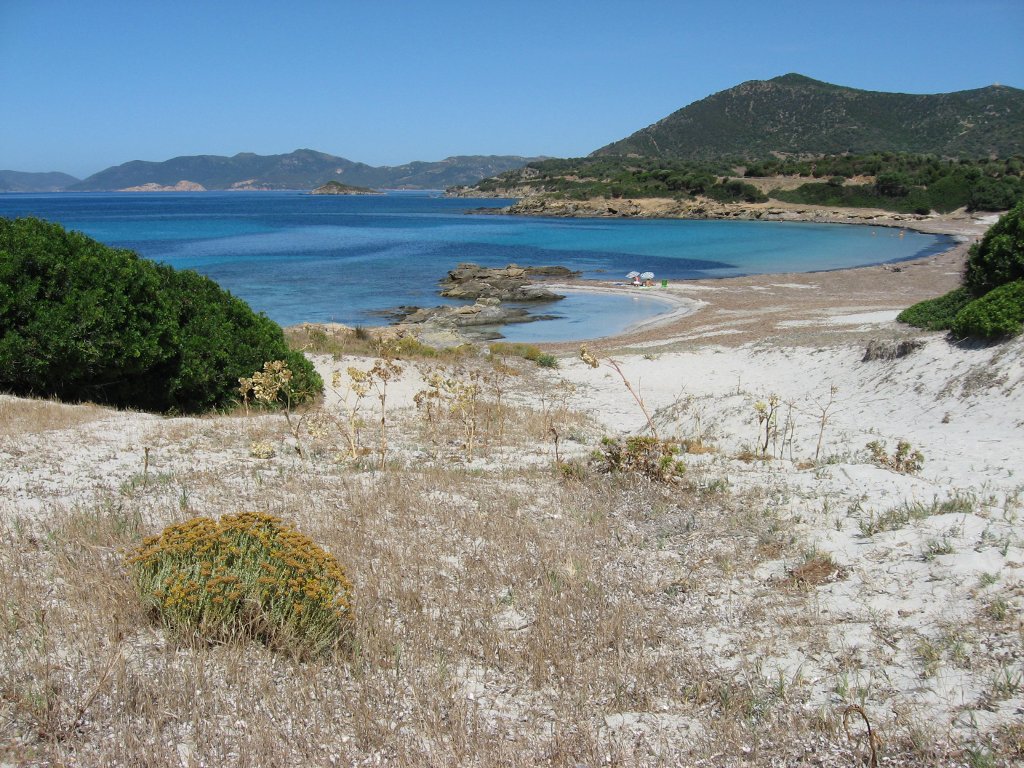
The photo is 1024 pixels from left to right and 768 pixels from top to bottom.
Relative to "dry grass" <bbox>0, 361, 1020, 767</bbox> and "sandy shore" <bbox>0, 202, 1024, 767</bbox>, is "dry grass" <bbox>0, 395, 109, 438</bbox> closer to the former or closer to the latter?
"sandy shore" <bbox>0, 202, 1024, 767</bbox>

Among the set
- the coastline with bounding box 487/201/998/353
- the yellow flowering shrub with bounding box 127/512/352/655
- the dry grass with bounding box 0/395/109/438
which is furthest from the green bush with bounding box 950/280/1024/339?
the dry grass with bounding box 0/395/109/438

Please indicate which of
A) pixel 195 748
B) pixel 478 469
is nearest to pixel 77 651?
pixel 195 748

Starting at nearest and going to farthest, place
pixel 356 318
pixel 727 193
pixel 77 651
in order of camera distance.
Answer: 1. pixel 77 651
2. pixel 356 318
3. pixel 727 193

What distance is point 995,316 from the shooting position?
43.3 ft

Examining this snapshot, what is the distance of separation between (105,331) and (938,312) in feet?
58.7

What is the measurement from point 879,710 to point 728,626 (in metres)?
1.16

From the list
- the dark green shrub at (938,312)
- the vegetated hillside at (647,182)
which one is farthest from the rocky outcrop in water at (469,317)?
the vegetated hillside at (647,182)

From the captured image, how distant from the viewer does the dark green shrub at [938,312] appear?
16.2 metres

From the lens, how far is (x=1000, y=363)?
12.1m

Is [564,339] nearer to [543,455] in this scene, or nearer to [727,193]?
[543,455]

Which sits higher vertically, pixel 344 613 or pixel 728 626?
pixel 344 613

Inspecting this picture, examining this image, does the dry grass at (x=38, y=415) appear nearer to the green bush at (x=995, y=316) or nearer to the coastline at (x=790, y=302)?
the green bush at (x=995, y=316)

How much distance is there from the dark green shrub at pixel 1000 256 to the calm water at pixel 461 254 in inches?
635

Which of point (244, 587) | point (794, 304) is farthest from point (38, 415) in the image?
point (794, 304)
